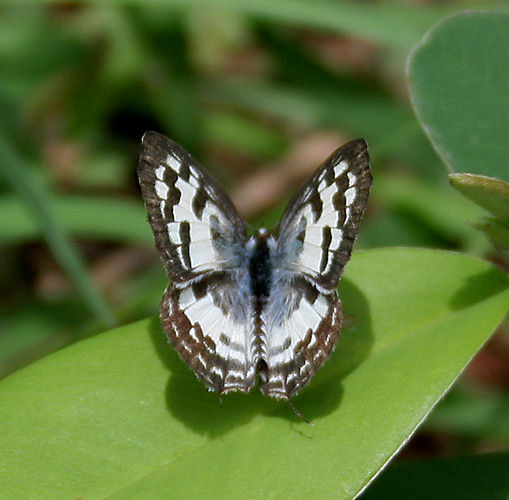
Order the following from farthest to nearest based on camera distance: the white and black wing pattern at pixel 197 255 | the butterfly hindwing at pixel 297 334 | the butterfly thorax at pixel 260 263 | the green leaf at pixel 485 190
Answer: the butterfly thorax at pixel 260 263, the white and black wing pattern at pixel 197 255, the butterfly hindwing at pixel 297 334, the green leaf at pixel 485 190

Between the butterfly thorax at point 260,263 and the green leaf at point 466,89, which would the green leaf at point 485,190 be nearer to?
the green leaf at point 466,89

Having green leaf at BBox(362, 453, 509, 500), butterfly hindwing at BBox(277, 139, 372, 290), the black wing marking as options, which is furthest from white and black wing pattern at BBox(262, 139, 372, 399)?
green leaf at BBox(362, 453, 509, 500)

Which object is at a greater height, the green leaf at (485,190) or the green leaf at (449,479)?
the green leaf at (485,190)


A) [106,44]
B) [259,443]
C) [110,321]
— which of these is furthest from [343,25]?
[259,443]

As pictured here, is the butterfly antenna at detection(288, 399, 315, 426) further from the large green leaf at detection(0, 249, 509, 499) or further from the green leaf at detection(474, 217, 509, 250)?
the green leaf at detection(474, 217, 509, 250)

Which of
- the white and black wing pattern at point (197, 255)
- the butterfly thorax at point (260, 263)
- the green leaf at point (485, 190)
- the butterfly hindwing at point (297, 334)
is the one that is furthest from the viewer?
the butterfly thorax at point (260, 263)

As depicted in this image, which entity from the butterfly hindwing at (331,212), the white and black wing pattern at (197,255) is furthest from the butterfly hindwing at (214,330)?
the butterfly hindwing at (331,212)

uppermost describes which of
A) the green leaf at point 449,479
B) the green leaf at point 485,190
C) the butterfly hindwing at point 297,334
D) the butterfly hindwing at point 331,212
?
the green leaf at point 485,190
